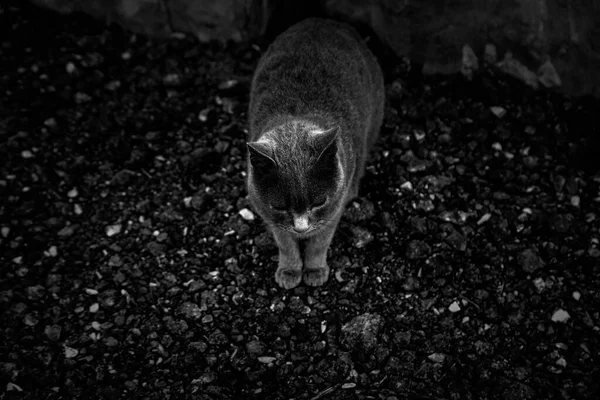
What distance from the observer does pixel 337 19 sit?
539cm

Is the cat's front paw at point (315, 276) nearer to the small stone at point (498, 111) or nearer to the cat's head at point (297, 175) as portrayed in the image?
the cat's head at point (297, 175)

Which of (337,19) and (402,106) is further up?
(337,19)

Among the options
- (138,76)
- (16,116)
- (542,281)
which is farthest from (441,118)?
(16,116)

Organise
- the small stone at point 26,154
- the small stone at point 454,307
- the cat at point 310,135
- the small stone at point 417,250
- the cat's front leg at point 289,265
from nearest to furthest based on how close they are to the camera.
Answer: the cat at point 310,135 < the small stone at point 454,307 < the cat's front leg at point 289,265 < the small stone at point 417,250 < the small stone at point 26,154

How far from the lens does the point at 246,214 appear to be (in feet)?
14.7

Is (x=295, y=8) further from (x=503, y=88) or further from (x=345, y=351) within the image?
(x=345, y=351)

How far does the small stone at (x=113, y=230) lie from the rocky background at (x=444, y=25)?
202 centimetres

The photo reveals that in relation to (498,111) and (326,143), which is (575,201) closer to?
(498,111)

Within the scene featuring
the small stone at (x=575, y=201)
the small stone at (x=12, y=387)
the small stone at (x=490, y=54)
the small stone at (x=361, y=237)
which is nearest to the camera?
the small stone at (x=12, y=387)

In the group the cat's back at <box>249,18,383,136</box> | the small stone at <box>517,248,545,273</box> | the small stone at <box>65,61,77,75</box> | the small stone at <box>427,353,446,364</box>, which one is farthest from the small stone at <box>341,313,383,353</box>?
the small stone at <box>65,61,77,75</box>

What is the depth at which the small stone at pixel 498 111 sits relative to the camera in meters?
4.93

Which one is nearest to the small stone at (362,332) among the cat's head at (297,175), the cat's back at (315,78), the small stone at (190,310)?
the cat's head at (297,175)

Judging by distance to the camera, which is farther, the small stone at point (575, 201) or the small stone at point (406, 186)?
the small stone at point (406, 186)

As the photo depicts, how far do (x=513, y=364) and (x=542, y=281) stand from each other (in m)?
0.63
